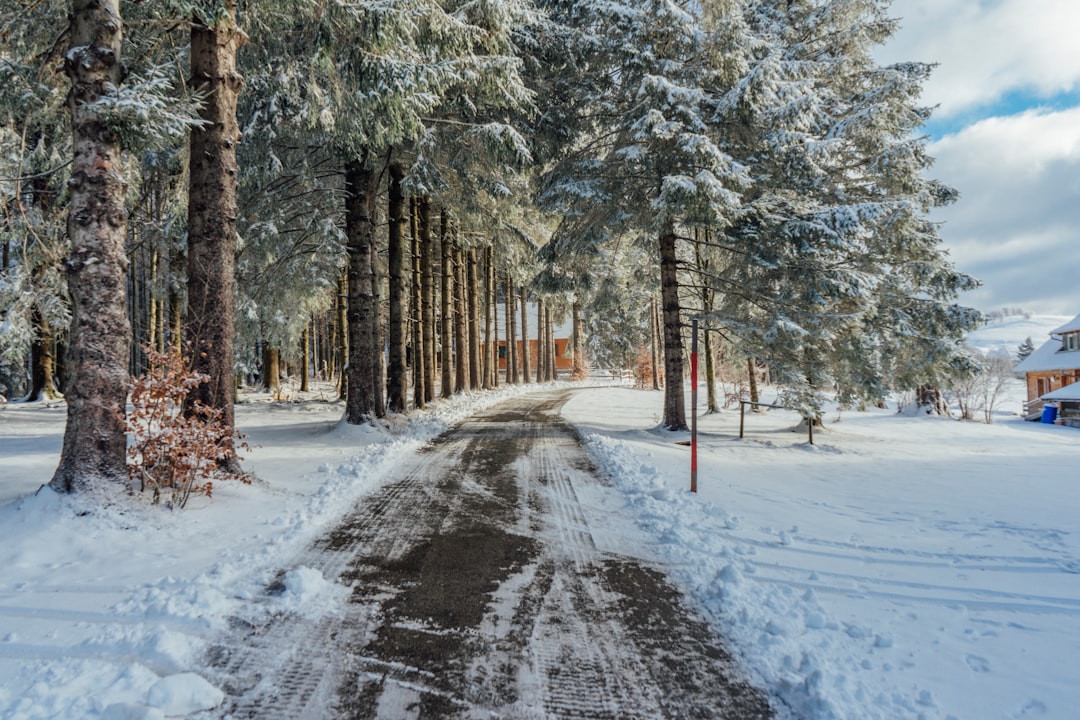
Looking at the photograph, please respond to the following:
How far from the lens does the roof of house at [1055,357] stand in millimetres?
32581

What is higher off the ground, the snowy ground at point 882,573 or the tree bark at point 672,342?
the tree bark at point 672,342

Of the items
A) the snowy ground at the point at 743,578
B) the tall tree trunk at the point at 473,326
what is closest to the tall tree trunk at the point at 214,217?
the snowy ground at the point at 743,578

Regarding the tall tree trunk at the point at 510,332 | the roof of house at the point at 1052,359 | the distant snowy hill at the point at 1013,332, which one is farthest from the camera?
the distant snowy hill at the point at 1013,332

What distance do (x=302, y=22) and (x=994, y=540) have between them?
458 inches

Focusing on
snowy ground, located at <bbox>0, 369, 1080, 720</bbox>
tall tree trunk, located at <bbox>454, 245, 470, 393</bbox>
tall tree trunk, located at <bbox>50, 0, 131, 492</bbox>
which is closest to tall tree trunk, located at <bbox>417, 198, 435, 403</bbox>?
tall tree trunk, located at <bbox>454, 245, 470, 393</bbox>

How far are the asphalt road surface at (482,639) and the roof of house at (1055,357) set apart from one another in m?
41.7

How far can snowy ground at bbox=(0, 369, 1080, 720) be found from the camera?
2.61 m

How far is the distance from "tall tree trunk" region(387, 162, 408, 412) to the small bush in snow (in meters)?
8.10

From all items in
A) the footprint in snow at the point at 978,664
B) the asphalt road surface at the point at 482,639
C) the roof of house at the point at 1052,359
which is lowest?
the footprint in snow at the point at 978,664

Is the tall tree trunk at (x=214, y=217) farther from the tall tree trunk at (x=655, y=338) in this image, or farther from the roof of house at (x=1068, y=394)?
the roof of house at (x=1068, y=394)

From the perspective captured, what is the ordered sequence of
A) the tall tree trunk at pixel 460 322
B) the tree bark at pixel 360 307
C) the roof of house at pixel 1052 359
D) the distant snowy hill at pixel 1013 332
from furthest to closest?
1. the distant snowy hill at pixel 1013 332
2. the roof of house at pixel 1052 359
3. the tall tree trunk at pixel 460 322
4. the tree bark at pixel 360 307

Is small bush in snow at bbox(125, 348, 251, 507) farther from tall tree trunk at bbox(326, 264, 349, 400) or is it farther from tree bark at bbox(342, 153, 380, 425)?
tall tree trunk at bbox(326, 264, 349, 400)

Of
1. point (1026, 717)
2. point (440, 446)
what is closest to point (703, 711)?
point (1026, 717)

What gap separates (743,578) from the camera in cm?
402
